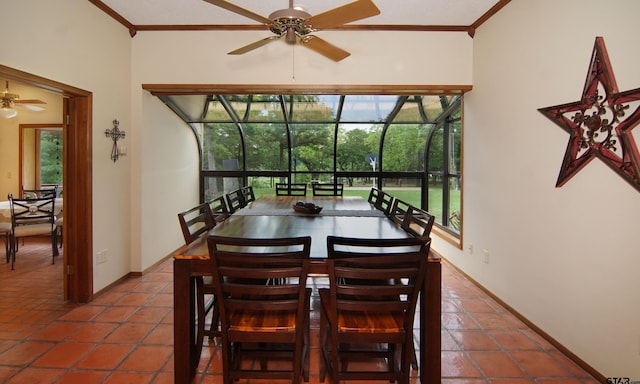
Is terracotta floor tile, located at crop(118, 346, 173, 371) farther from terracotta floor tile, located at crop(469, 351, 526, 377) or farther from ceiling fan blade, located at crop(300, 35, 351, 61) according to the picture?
ceiling fan blade, located at crop(300, 35, 351, 61)

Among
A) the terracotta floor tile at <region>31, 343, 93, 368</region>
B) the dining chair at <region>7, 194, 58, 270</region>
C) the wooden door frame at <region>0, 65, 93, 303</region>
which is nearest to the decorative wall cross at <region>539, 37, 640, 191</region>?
the terracotta floor tile at <region>31, 343, 93, 368</region>

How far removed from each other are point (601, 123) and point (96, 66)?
4.11 m

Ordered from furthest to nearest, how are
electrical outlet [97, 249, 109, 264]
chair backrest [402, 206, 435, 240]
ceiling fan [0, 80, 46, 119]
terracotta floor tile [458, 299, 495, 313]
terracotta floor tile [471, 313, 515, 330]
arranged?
ceiling fan [0, 80, 46, 119] → electrical outlet [97, 249, 109, 264] → terracotta floor tile [458, 299, 495, 313] → terracotta floor tile [471, 313, 515, 330] → chair backrest [402, 206, 435, 240]

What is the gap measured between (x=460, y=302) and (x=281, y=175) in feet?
11.7

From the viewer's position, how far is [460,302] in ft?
10.6

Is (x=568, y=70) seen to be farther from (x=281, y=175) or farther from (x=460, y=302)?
(x=281, y=175)

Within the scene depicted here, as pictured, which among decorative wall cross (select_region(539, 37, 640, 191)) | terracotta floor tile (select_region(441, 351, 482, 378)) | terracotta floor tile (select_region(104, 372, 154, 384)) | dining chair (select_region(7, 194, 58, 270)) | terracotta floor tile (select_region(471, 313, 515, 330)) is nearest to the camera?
decorative wall cross (select_region(539, 37, 640, 191))

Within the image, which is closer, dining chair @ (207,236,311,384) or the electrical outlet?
dining chair @ (207,236,311,384)

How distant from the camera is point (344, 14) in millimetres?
2160

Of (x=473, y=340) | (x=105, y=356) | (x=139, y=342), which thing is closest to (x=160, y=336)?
(x=139, y=342)

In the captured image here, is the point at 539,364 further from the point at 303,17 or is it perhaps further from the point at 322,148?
the point at 322,148

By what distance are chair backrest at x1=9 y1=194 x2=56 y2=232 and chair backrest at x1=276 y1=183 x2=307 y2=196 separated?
119 inches

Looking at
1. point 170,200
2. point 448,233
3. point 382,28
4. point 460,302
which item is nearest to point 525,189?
point 460,302

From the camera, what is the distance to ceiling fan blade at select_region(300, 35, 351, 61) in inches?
102
